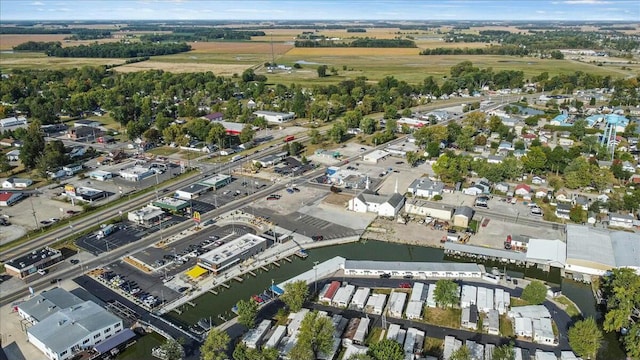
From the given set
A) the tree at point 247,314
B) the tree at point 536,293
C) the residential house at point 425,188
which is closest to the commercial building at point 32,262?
the tree at point 247,314

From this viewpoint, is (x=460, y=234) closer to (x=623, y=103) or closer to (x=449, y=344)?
(x=449, y=344)

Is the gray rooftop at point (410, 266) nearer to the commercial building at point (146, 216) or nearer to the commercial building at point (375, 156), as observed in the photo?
the commercial building at point (146, 216)

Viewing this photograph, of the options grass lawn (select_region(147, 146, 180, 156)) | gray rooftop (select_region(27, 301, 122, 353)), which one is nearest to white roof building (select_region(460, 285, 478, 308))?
gray rooftop (select_region(27, 301, 122, 353))

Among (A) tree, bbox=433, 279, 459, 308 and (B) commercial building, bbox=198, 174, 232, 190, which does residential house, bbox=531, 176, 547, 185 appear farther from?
(B) commercial building, bbox=198, 174, 232, 190

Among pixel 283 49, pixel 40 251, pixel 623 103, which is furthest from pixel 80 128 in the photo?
pixel 283 49

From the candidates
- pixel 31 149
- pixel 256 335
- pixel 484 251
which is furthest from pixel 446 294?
pixel 31 149

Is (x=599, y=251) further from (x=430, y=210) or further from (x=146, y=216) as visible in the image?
(x=146, y=216)
